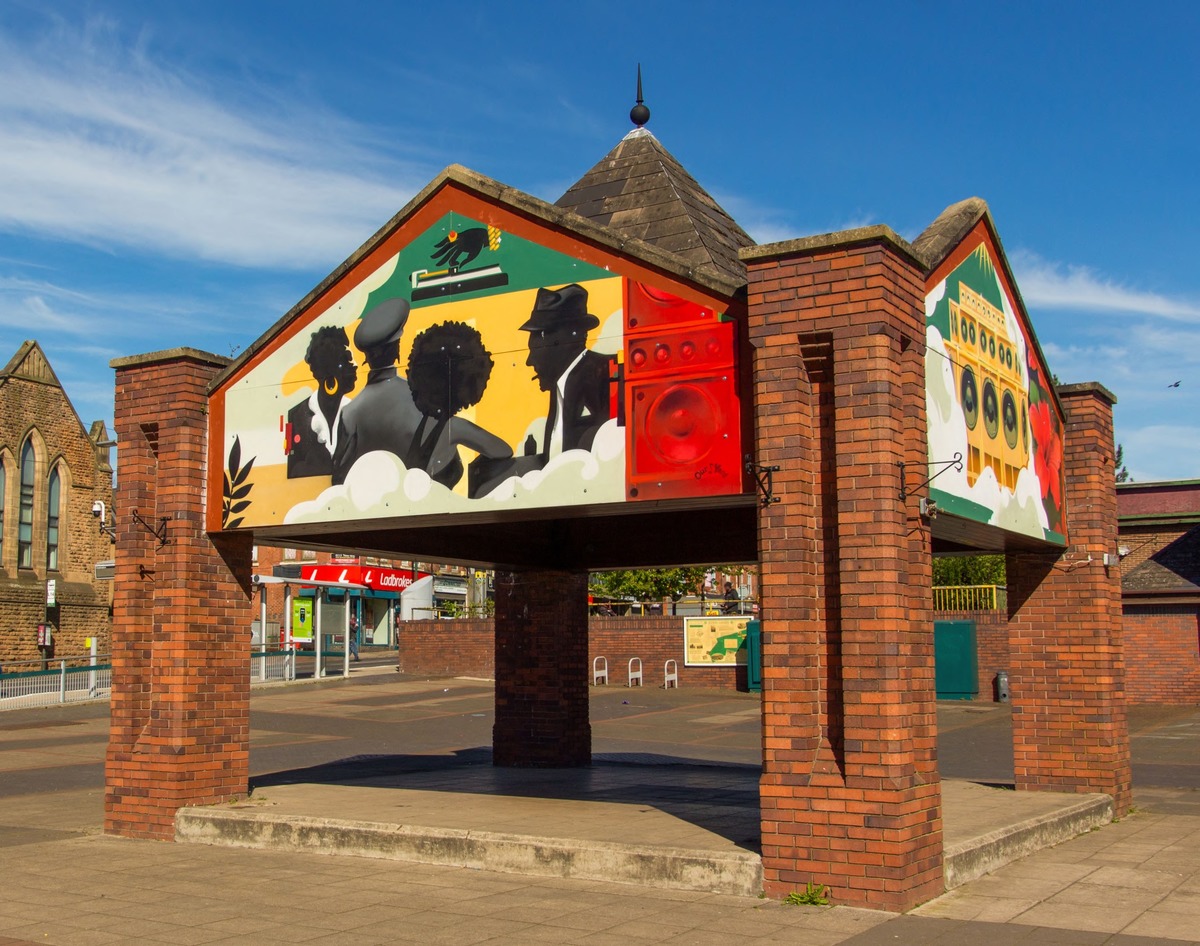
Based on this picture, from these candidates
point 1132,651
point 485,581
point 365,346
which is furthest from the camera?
point 485,581

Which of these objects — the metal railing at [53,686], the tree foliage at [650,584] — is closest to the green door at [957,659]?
the tree foliage at [650,584]

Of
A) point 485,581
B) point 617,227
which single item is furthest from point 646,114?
point 485,581

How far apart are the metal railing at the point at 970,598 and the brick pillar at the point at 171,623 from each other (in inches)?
948

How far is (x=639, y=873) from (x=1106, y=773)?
598cm

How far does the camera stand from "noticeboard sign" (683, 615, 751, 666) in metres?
33.2

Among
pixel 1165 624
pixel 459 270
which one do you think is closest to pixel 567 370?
pixel 459 270

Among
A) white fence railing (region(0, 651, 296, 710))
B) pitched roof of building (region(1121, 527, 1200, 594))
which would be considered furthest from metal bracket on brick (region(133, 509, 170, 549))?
pitched roof of building (region(1121, 527, 1200, 594))

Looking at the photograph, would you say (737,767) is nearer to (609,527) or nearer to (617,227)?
(609,527)

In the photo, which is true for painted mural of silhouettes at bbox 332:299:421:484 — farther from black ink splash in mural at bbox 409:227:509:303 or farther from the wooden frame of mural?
black ink splash in mural at bbox 409:227:509:303

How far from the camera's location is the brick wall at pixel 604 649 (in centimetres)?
3416

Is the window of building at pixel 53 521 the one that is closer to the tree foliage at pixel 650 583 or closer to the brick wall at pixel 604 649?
the brick wall at pixel 604 649

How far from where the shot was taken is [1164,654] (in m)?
30.0

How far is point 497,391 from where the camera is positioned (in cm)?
1005

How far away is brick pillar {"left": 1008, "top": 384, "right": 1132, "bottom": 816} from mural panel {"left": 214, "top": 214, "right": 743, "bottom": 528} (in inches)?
213
